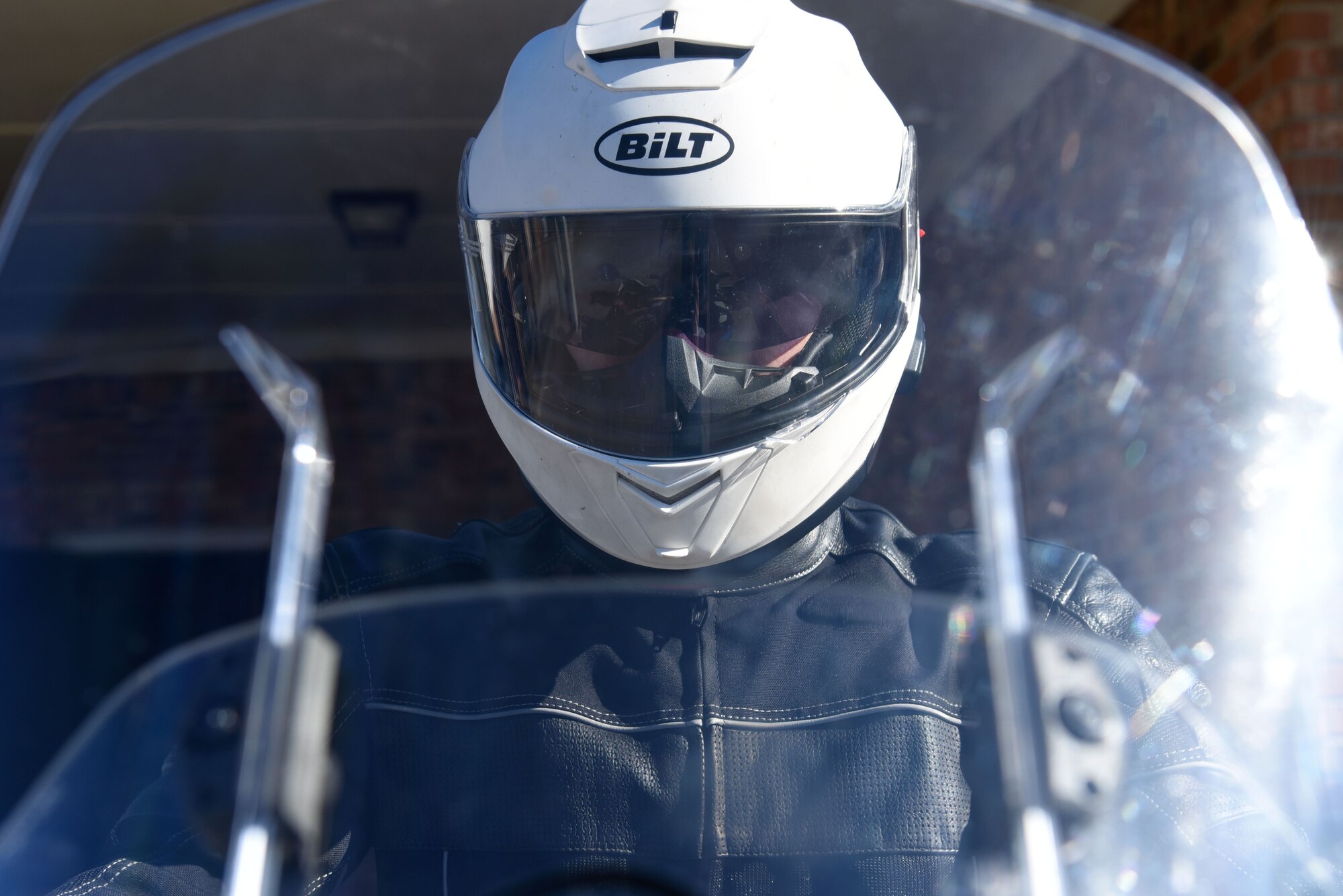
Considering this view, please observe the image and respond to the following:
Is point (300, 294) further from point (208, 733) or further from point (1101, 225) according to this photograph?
point (1101, 225)

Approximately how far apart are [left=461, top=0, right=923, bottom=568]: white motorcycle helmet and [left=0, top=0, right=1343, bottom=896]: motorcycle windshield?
0.03 meters

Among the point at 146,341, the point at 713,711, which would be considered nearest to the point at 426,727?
the point at 713,711

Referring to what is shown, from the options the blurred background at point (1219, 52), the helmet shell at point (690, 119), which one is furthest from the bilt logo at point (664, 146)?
the blurred background at point (1219, 52)

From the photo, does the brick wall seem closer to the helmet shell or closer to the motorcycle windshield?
the motorcycle windshield

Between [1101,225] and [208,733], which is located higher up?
[1101,225]

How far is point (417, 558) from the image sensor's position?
29.8 inches

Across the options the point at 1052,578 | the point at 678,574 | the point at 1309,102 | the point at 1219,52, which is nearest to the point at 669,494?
the point at 678,574

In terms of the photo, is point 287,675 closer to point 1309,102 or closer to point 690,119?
point 690,119

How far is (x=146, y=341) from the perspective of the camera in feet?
2.44

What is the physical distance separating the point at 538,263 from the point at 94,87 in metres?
0.33

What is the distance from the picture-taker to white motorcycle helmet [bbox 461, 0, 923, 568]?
808mm

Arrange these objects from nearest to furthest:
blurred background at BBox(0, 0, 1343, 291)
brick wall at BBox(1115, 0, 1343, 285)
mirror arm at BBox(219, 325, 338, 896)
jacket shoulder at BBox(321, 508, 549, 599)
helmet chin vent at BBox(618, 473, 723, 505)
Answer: mirror arm at BBox(219, 325, 338, 896)
jacket shoulder at BBox(321, 508, 549, 599)
helmet chin vent at BBox(618, 473, 723, 505)
blurred background at BBox(0, 0, 1343, 291)
brick wall at BBox(1115, 0, 1343, 285)

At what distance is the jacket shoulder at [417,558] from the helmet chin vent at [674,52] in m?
0.36

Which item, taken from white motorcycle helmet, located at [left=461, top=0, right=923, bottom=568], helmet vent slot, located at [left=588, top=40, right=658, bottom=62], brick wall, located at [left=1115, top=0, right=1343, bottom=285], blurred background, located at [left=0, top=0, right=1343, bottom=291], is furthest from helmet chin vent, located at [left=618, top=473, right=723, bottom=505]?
brick wall, located at [left=1115, top=0, right=1343, bottom=285]
